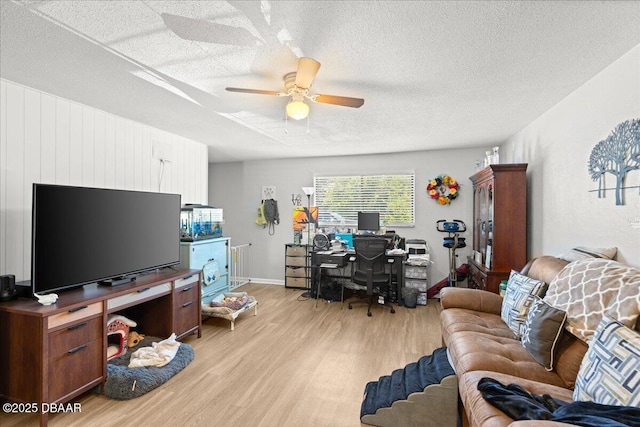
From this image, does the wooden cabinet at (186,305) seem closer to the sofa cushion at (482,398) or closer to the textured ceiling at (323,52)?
the textured ceiling at (323,52)

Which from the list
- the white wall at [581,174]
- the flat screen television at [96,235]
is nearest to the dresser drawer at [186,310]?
the flat screen television at [96,235]

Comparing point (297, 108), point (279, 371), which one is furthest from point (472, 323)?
point (297, 108)

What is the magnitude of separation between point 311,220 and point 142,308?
2.96 metres

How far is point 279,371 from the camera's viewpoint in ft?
8.21

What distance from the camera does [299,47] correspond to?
5.88ft

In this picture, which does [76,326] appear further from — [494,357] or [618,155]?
[618,155]

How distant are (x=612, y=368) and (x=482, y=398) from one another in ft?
1.69

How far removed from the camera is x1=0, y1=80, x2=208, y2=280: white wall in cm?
230

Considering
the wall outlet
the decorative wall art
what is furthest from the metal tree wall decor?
the wall outlet

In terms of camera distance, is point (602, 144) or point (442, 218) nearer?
point (602, 144)

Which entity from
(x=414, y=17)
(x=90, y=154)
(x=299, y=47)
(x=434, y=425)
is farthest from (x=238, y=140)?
(x=434, y=425)

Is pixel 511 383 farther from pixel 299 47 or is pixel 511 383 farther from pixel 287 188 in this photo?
pixel 287 188

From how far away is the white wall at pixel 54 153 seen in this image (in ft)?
7.56

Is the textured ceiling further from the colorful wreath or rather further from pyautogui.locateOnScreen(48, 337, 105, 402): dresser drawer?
pyautogui.locateOnScreen(48, 337, 105, 402): dresser drawer
